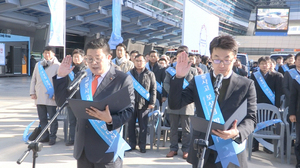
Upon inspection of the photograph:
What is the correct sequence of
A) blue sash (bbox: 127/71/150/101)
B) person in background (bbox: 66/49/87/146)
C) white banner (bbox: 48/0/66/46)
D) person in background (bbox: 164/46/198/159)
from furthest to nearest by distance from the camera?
white banner (bbox: 48/0/66/46) < person in background (bbox: 66/49/87/146) < blue sash (bbox: 127/71/150/101) < person in background (bbox: 164/46/198/159)

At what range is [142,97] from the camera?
5258 mm

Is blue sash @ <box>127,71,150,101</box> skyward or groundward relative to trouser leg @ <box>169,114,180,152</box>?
skyward

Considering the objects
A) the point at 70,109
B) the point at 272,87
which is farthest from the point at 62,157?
the point at 272,87

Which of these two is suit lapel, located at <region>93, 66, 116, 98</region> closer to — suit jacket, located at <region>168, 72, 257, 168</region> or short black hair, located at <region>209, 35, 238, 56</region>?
suit jacket, located at <region>168, 72, 257, 168</region>

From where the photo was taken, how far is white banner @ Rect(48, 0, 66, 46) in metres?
6.64

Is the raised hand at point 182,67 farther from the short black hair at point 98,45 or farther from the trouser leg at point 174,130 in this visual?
the trouser leg at point 174,130

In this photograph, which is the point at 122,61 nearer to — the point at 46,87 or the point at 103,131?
the point at 46,87

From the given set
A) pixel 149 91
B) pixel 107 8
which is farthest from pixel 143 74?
pixel 107 8

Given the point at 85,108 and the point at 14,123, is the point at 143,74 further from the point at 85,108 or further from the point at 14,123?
the point at 14,123

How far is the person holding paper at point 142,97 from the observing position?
17.2 feet

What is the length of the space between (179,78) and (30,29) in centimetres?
2128

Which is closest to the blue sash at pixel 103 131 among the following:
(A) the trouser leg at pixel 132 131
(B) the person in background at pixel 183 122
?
(B) the person in background at pixel 183 122

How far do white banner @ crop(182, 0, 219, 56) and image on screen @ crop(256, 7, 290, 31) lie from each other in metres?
27.3

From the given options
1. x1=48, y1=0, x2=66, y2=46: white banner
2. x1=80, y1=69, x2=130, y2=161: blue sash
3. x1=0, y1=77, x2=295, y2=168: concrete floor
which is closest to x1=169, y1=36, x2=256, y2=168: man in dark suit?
x1=80, y1=69, x2=130, y2=161: blue sash
